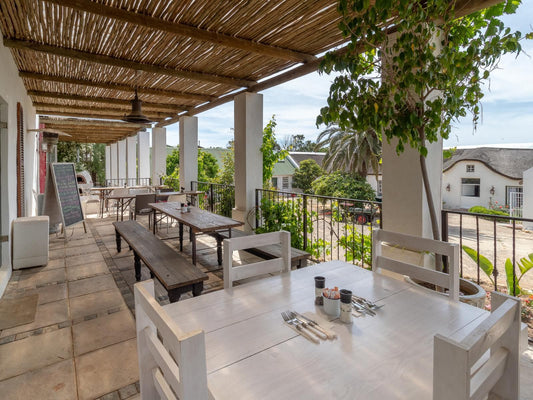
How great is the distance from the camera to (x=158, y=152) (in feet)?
29.8

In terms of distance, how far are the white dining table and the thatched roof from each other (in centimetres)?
1276

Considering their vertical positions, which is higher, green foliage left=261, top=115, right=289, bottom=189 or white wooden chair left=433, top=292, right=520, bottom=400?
green foliage left=261, top=115, right=289, bottom=189

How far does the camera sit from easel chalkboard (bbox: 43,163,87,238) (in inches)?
198

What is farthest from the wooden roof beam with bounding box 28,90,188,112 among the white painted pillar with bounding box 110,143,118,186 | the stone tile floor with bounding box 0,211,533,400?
the white painted pillar with bounding box 110,143,118,186

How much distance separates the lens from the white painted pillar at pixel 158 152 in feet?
28.7

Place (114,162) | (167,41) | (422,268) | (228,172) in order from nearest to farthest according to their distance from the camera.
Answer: (422,268) → (167,41) → (228,172) → (114,162)

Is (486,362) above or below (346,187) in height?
below

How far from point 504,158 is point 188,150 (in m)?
13.5

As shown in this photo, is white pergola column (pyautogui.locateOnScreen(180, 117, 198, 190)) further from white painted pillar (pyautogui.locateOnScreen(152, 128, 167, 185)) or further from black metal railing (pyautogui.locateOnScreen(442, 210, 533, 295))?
black metal railing (pyautogui.locateOnScreen(442, 210, 533, 295))

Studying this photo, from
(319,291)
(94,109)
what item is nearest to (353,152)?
(94,109)

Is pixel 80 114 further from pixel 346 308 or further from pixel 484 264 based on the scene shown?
pixel 484 264

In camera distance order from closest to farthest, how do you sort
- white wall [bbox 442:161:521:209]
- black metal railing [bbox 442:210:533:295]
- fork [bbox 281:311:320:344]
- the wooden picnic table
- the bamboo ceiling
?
fork [bbox 281:311:320:344] → black metal railing [bbox 442:210:533:295] → the bamboo ceiling → the wooden picnic table → white wall [bbox 442:161:521:209]

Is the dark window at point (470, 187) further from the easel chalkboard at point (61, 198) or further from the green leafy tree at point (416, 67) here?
the easel chalkboard at point (61, 198)

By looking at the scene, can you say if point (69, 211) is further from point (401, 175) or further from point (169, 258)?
point (401, 175)
